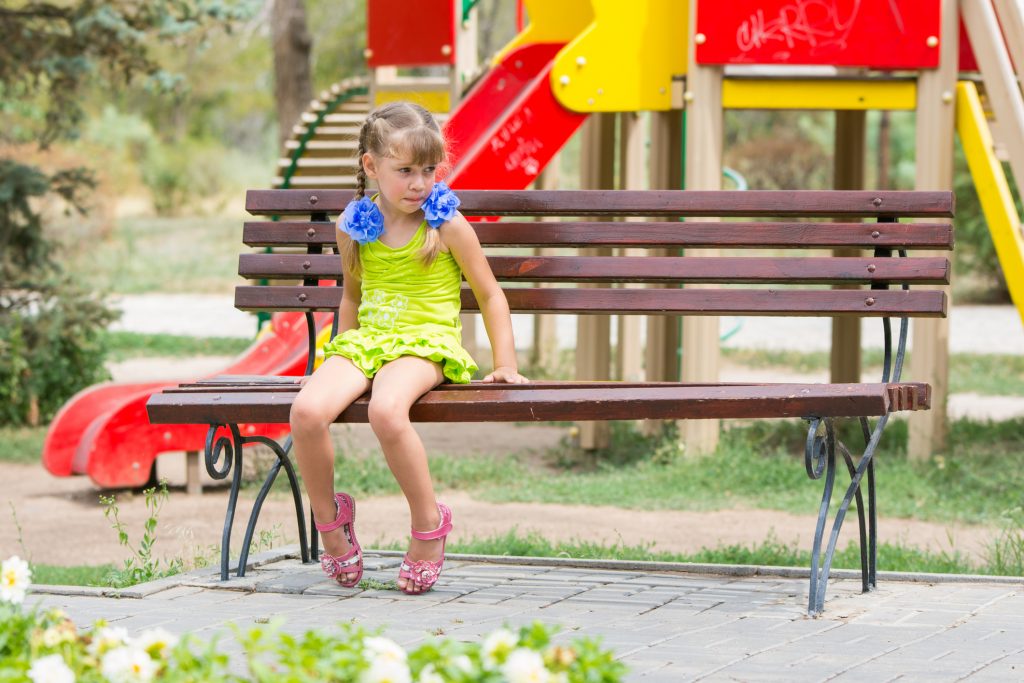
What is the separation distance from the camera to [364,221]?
14.4ft

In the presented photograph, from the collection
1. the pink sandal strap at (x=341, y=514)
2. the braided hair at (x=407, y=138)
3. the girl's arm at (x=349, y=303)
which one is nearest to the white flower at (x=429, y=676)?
the pink sandal strap at (x=341, y=514)

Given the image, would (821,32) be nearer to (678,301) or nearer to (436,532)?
(678,301)

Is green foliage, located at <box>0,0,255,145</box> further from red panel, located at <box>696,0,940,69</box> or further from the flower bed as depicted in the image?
the flower bed

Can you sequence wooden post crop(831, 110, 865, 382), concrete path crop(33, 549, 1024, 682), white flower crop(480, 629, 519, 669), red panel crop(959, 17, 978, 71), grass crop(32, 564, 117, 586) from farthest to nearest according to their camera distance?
wooden post crop(831, 110, 865, 382) → red panel crop(959, 17, 978, 71) → grass crop(32, 564, 117, 586) → concrete path crop(33, 549, 1024, 682) → white flower crop(480, 629, 519, 669)

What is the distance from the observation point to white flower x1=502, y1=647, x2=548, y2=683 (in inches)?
96.2

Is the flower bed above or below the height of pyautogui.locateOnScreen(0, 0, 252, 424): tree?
below

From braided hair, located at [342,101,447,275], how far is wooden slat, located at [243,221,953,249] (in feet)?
1.21

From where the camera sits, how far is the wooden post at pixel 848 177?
947cm

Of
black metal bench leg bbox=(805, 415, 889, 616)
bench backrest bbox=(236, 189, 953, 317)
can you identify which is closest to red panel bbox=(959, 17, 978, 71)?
bench backrest bbox=(236, 189, 953, 317)

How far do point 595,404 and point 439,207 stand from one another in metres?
0.77

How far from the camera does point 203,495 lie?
7789 mm

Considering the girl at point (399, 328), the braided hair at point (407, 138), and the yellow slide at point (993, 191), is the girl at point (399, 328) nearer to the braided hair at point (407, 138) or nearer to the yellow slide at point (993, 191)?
the braided hair at point (407, 138)

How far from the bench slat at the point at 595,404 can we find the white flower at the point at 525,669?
156 cm

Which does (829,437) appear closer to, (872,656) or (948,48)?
(872,656)
